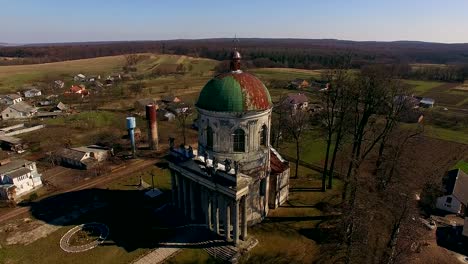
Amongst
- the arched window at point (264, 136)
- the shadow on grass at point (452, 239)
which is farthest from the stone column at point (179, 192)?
the shadow on grass at point (452, 239)

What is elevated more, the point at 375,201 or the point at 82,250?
the point at 375,201

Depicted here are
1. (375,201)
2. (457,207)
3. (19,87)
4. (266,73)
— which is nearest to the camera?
(375,201)

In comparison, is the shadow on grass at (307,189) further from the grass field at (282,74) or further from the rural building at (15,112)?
the grass field at (282,74)

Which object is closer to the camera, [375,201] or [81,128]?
[375,201]

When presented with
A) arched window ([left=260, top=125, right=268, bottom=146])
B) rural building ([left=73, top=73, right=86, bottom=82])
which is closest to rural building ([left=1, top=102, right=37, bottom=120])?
rural building ([left=73, top=73, right=86, bottom=82])

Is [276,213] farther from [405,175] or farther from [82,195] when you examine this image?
[82,195]

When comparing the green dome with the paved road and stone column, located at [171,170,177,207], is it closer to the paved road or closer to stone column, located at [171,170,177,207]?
stone column, located at [171,170,177,207]

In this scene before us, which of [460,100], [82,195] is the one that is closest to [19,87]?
[82,195]
